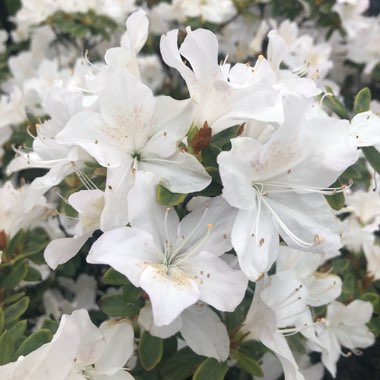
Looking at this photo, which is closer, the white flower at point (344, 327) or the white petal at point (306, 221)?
the white petal at point (306, 221)

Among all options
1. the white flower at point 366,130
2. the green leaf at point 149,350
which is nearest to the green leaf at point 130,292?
the green leaf at point 149,350

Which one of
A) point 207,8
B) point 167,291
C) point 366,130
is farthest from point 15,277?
point 207,8

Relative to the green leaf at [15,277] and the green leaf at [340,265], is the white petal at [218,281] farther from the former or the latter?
the green leaf at [340,265]

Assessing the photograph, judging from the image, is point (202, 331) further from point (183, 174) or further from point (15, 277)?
point (15, 277)

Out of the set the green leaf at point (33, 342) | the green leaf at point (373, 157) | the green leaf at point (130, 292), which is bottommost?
the green leaf at point (130, 292)

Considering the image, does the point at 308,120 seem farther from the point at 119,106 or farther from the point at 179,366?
the point at 179,366
